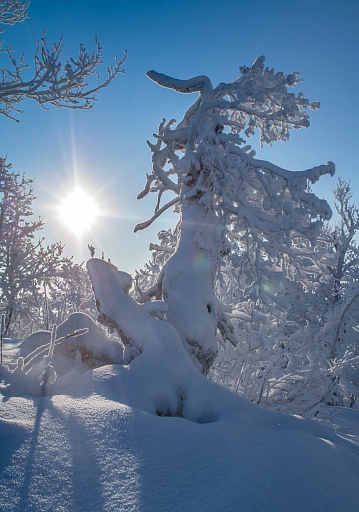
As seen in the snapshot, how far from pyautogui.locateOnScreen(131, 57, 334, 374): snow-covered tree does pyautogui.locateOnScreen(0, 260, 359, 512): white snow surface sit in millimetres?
2111

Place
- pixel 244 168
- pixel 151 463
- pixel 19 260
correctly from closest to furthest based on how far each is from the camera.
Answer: pixel 151 463 < pixel 244 168 < pixel 19 260

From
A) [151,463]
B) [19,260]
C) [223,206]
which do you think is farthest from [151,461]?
[19,260]

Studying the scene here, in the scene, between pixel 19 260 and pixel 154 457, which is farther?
pixel 19 260

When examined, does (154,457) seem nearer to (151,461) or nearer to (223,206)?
(151,461)

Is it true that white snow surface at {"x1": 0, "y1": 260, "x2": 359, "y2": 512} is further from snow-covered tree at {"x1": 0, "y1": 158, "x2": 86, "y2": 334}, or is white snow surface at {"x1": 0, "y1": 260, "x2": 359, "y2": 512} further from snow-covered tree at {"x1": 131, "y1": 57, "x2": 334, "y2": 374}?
snow-covered tree at {"x1": 0, "y1": 158, "x2": 86, "y2": 334}

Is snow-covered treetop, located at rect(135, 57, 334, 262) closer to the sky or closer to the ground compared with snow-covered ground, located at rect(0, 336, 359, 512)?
closer to the sky

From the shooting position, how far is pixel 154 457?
1.67 m

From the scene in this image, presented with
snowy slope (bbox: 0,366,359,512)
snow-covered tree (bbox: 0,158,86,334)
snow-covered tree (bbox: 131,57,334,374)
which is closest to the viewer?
snowy slope (bbox: 0,366,359,512)

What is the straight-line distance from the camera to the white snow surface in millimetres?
1344

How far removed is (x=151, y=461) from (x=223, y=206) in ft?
13.0

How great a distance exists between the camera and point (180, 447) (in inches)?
72.4

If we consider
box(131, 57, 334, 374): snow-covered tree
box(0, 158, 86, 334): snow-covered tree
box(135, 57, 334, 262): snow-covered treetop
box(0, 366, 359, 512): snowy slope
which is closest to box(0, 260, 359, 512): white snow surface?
box(0, 366, 359, 512): snowy slope

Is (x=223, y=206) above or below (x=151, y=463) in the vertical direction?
above

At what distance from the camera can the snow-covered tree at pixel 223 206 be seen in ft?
A: 15.8
